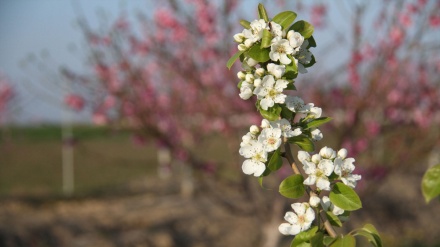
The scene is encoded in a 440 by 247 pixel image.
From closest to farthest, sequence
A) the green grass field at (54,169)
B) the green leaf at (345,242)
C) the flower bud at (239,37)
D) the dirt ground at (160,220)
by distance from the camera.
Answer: the green leaf at (345,242) → the flower bud at (239,37) → the dirt ground at (160,220) → the green grass field at (54,169)

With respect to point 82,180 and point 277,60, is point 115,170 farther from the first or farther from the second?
point 277,60

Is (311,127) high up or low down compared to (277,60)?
down

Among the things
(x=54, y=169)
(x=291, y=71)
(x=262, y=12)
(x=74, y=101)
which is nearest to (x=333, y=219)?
(x=291, y=71)

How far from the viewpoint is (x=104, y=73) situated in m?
4.38

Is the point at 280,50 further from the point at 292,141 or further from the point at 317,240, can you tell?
the point at 317,240

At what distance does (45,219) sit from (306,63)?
254 inches

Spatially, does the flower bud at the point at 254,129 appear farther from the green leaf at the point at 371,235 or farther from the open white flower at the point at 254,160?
the green leaf at the point at 371,235

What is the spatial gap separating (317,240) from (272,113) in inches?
8.5

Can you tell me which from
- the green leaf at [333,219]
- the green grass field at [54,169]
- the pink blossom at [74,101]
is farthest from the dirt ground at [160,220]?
the green leaf at [333,219]

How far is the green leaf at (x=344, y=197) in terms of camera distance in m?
0.85

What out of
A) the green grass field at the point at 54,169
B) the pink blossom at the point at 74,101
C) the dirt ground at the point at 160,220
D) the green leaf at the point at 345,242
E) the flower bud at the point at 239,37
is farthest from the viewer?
the green grass field at the point at 54,169

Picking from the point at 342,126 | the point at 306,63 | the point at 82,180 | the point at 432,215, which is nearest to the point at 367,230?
the point at 306,63

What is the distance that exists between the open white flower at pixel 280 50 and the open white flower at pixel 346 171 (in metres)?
0.18

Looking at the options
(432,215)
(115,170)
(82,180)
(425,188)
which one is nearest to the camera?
(425,188)
